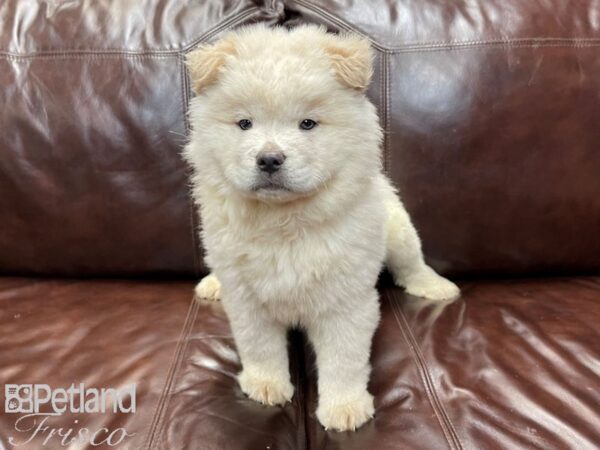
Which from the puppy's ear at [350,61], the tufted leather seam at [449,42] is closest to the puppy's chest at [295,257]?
the puppy's ear at [350,61]

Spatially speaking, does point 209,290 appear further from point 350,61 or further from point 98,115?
point 350,61

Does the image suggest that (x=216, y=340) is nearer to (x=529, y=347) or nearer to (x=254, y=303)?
(x=254, y=303)

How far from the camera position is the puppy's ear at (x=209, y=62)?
893 millimetres

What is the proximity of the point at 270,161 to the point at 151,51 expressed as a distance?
70cm

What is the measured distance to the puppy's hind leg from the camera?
1.28m

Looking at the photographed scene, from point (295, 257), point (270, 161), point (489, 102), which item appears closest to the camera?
point (270, 161)

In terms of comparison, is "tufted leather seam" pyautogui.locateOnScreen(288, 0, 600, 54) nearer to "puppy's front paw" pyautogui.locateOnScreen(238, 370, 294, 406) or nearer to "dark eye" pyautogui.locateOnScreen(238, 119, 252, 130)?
"dark eye" pyautogui.locateOnScreen(238, 119, 252, 130)

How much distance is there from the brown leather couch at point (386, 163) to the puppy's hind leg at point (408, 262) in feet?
0.15

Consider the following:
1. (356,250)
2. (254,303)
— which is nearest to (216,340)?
(254,303)

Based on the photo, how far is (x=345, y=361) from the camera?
988 mm

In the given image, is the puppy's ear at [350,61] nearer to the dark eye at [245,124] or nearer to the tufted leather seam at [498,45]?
the dark eye at [245,124]

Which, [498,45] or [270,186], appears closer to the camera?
[270,186]

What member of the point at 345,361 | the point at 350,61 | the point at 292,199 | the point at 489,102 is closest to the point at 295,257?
the point at 292,199

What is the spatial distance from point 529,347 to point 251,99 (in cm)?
75
